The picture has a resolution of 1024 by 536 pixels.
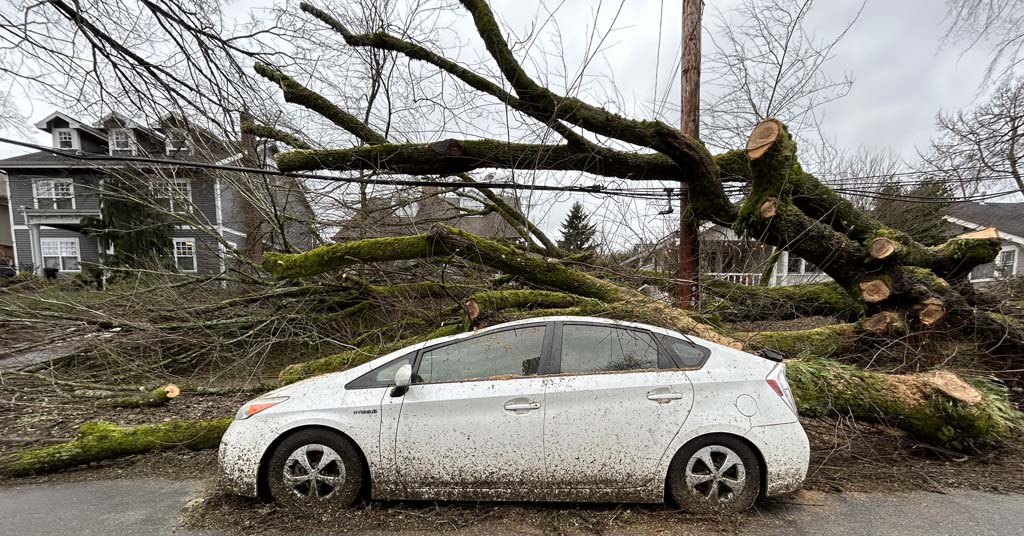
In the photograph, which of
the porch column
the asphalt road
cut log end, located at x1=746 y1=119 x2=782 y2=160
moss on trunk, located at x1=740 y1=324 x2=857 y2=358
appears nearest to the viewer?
the asphalt road

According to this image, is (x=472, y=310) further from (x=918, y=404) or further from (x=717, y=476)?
(x=918, y=404)

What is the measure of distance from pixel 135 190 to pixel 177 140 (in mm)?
2468

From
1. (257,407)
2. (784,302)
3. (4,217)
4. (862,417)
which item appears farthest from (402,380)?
(4,217)

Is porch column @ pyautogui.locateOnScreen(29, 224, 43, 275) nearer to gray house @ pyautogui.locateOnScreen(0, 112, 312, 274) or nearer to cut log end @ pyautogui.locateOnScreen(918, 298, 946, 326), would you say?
gray house @ pyautogui.locateOnScreen(0, 112, 312, 274)

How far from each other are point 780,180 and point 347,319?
22.2 feet

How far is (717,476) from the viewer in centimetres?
297

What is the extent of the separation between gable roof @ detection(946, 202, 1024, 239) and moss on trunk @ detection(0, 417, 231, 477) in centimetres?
2659

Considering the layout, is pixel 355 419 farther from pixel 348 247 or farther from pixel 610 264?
pixel 610 264

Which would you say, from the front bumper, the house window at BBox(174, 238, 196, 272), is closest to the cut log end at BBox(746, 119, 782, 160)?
the front bumper

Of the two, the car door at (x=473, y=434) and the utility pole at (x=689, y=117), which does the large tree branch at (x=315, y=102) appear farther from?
the car door at (x=473, y=434)

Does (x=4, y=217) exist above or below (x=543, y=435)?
above

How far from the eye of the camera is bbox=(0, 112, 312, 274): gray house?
23.0 ft

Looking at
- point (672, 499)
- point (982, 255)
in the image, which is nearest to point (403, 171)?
point (672, 499)

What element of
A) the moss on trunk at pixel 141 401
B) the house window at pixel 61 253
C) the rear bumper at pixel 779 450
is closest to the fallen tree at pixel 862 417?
the moss on trunk at pixel 141 401
